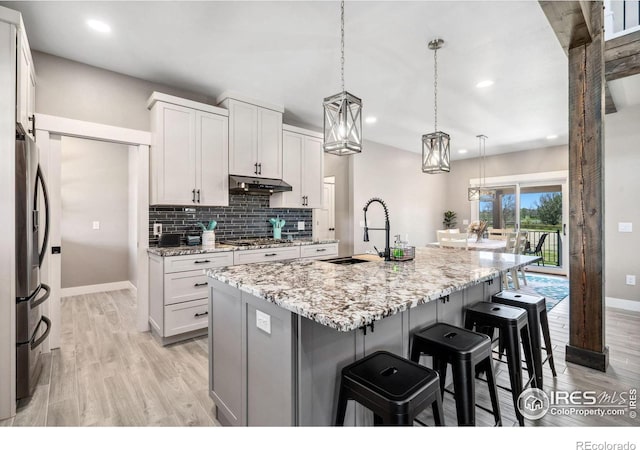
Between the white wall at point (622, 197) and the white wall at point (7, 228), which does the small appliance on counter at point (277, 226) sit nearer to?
the white wall at point (7, 228)

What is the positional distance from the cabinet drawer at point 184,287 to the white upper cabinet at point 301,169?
1572 millimetres

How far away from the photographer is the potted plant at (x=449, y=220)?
7.90 m

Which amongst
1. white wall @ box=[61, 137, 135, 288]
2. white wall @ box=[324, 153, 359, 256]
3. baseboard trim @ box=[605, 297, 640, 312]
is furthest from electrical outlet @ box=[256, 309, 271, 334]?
baseboard trim @ box=[605, 297, 640, 312]

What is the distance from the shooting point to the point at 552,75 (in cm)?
339

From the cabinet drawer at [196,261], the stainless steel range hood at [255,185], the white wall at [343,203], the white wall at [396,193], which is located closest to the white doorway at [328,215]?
the white wall at [343,203]

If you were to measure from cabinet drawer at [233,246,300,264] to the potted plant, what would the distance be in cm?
539

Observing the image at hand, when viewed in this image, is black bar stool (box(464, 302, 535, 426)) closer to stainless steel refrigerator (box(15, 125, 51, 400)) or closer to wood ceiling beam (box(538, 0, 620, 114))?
wood ceiling beam (box(538, 0, 620, 114))

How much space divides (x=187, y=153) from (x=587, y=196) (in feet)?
12.2

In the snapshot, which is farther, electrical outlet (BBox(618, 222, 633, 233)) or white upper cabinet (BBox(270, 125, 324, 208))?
white upper cabinet (BBox(270, 125, 324, 208))

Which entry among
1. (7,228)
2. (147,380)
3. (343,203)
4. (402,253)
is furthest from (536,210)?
(7,228)

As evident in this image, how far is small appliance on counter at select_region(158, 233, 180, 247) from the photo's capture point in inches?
129

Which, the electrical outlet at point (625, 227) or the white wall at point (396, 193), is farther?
the white wall at point (396, 193)

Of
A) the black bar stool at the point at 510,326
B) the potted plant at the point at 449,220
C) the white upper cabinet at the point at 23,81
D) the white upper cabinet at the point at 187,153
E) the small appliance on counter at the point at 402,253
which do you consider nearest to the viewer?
the black bar stool at the point at 510,326

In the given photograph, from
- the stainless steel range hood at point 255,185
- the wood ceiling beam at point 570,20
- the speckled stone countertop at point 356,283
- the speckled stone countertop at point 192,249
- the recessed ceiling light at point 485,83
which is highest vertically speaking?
the recessed ceiling light at point 485,83
